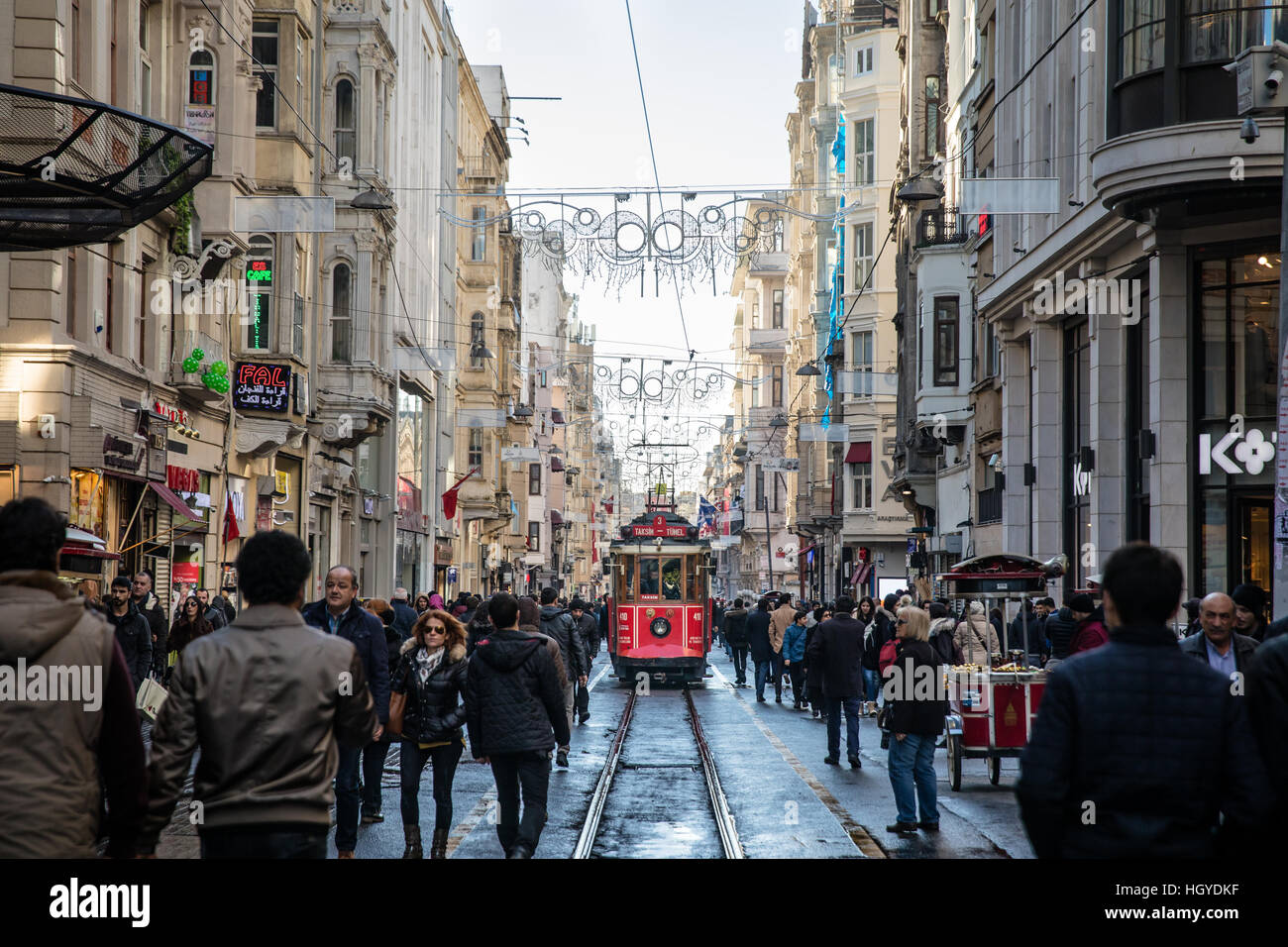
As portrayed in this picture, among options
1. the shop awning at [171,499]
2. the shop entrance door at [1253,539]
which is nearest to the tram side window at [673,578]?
the shop awning at [171,499]

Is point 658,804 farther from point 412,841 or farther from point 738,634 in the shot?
point 738,634

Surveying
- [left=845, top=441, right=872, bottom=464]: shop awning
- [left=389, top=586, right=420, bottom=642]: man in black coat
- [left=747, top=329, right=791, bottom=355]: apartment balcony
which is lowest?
[left=389, top=586, right=420, bottom=642]: man in black coat

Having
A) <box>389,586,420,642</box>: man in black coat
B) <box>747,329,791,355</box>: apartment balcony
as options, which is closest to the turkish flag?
<box>389,586,420,642</box>: man in black coat

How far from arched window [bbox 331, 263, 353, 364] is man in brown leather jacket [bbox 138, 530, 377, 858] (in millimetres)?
30655

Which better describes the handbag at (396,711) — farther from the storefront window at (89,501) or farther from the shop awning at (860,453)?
the shop awning at (860,453)

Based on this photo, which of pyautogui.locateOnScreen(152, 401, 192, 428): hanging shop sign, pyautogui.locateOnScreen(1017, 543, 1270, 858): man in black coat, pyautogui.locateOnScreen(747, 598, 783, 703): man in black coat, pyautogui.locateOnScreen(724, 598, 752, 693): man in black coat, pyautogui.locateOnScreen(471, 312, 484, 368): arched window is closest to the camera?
pyautogui.locateOnScreen(1017, 543, 1270, 858): man in black coat

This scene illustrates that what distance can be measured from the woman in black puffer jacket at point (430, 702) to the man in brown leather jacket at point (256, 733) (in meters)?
4.62

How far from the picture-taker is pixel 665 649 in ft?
113

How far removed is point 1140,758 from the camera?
201 inches

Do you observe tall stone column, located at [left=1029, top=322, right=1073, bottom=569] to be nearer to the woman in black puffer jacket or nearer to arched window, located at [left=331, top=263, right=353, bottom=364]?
arched window, located at [left=331, top=263, right=353, bottom=364]

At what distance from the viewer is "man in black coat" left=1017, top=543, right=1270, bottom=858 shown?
16.8 ft

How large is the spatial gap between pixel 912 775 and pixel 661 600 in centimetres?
2215

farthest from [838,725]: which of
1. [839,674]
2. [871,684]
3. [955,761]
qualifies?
[871,684]

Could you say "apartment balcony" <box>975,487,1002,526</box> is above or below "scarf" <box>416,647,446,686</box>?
above
